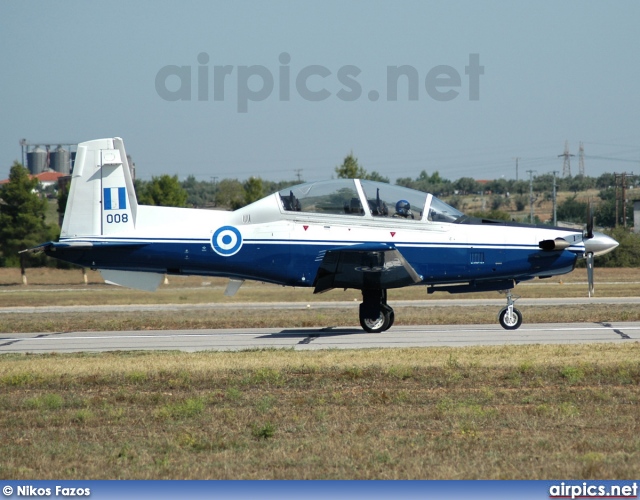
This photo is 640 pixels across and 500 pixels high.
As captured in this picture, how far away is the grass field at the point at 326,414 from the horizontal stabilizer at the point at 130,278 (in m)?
3.05

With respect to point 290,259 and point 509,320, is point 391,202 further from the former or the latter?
point 509,320

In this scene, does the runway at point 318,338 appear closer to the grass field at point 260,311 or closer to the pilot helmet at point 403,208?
the grass field at point 260,311

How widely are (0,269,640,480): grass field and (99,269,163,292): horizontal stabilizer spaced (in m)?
3.05

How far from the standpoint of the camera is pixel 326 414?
30.1 ft

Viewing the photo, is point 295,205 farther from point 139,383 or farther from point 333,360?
point 139,383

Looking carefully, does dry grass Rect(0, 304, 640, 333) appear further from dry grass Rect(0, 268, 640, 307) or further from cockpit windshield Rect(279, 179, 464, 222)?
dry grass Rect(0, 268, 640, 307)

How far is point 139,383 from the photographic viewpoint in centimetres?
→ 1147

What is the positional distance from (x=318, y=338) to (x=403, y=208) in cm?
311

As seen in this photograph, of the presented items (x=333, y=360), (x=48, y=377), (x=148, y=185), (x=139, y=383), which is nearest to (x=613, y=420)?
(x=333, y=360)

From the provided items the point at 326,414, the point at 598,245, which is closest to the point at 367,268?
the point at 598,245

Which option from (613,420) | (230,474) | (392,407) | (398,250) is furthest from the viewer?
(398,250)

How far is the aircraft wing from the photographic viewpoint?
53.0ft

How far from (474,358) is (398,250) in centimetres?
419

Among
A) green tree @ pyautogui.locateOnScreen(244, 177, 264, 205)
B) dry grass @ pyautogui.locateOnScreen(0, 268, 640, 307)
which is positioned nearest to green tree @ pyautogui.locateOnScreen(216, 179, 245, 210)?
green tree @ pyautogui.locateOnScreen(244, 177, 264, 205)
